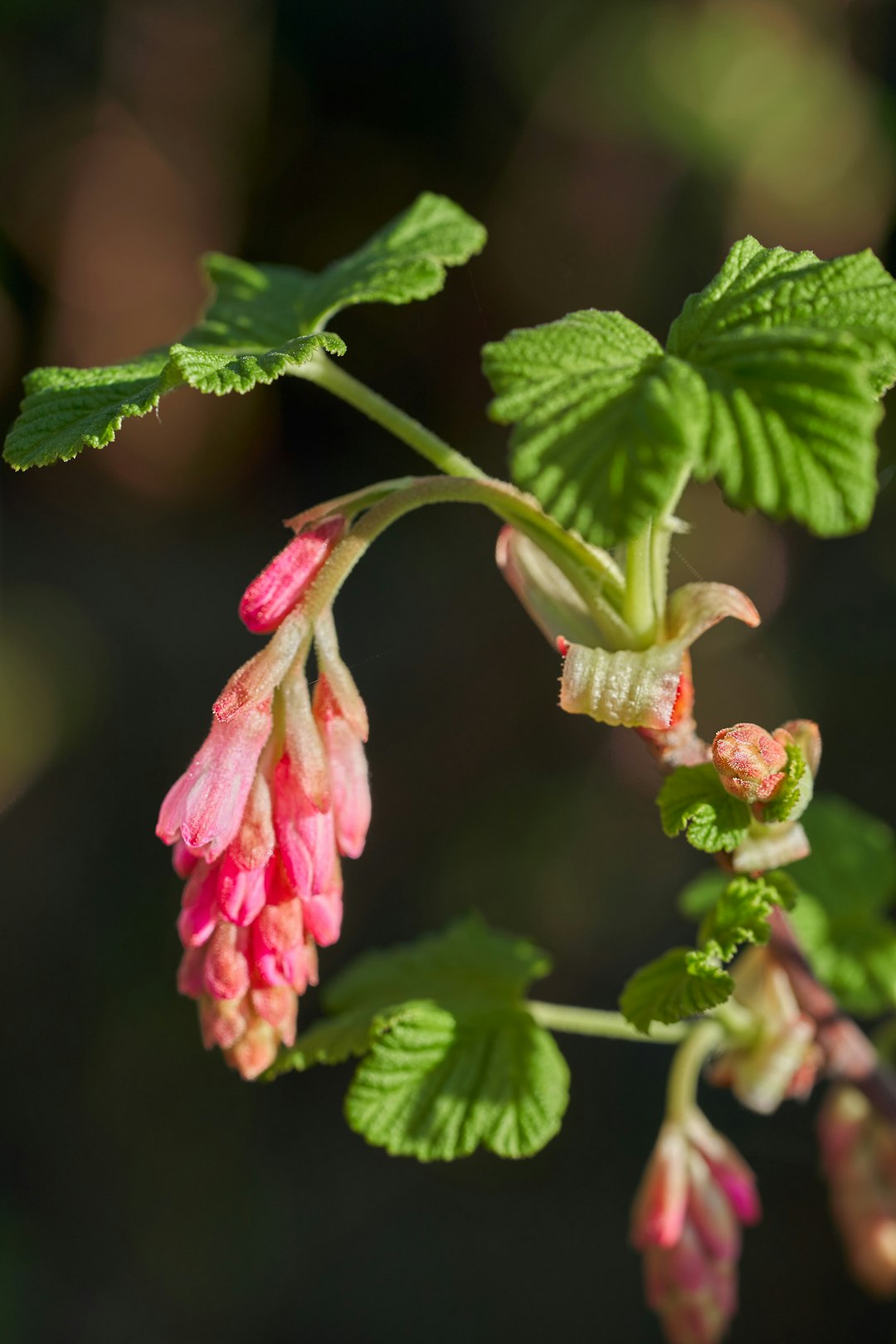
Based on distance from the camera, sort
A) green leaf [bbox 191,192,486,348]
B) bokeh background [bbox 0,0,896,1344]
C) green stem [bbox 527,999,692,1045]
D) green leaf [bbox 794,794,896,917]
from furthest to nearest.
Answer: bokeh background [bbox 0,0,896,1344] < green leaf [bbox 794,794,896,917] < green stem [bbox 527,999,692,1045] < green leaf [bbox 191,192,486,348]

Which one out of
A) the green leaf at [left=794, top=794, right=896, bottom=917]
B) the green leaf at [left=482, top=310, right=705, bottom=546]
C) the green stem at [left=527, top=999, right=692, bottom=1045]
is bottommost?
the green leaf at [left=794, top=794, right=896, bottom=917]

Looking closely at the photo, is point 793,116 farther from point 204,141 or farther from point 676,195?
point 204,141

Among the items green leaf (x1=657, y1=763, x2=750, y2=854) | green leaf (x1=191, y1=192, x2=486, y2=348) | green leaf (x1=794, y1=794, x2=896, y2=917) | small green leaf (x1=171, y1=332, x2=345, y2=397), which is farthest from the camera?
green leaf (x1=794, y1=794, x2=896, y2=917)

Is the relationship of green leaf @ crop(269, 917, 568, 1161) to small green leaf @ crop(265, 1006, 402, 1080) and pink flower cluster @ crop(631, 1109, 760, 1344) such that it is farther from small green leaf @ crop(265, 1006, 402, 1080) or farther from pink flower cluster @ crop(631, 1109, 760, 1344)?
pink flower cluster @ crop(631, 1109, 760, 1344)

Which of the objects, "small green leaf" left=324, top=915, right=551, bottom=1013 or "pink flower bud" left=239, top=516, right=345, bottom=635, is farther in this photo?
"small green leaf" left=324, top=915, right=551, bottom=1013

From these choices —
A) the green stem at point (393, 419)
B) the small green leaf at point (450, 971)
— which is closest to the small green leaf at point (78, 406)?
the green stem at point (393, 419)

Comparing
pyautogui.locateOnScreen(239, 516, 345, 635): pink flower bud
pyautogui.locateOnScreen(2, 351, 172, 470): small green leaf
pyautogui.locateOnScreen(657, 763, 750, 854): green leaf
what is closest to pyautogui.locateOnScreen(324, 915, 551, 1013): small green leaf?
pyautogui.locateOnScreen(657, 763, 750, 854): green leaf
